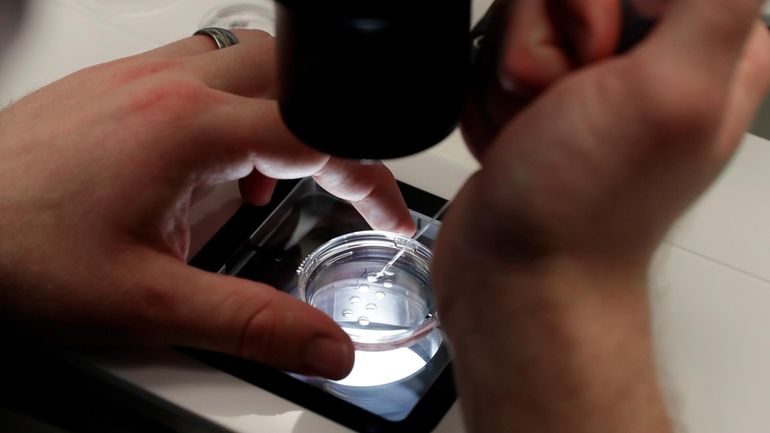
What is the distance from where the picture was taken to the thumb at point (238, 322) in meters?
0.41

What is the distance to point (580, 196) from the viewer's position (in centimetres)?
30

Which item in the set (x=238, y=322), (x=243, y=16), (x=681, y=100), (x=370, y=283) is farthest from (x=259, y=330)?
(x=243, y=16)

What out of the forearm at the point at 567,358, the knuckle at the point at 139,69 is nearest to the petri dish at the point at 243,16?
the knuckle at the point at 139,69

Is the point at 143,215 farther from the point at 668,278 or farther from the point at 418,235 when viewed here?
the point at 668,278

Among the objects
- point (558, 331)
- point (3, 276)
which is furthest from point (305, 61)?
point (3, 276)

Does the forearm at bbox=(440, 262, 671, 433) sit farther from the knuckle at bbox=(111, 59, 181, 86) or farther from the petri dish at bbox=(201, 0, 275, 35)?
the petri dish at bbox=(201, 0, 275, 35)

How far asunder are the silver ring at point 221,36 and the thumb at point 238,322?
0.73 ft

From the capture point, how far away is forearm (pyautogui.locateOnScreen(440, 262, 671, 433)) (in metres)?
0.32

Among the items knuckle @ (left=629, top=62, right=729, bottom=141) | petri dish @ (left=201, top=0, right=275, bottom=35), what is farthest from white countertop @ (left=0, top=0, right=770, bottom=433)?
knuckle @ (left=629, top=62, right=729, bottom=141)

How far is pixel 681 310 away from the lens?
49cm

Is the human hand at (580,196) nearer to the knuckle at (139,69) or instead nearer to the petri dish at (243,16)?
the knuckle at (139,69)

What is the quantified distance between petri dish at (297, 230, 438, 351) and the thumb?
0.21 feet

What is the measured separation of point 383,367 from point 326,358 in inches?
2.5

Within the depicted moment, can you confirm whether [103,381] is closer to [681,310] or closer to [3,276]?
[3,276]
